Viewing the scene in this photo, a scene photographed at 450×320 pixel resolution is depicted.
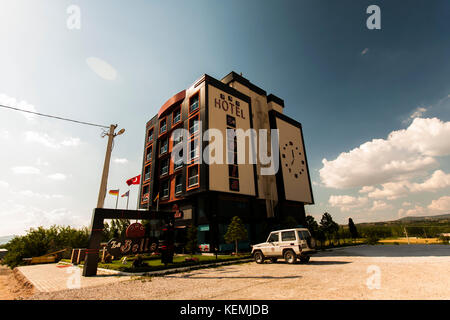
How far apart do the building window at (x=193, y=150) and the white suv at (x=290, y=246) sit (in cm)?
1586

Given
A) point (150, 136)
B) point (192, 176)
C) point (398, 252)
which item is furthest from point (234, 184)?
point (150, 136)

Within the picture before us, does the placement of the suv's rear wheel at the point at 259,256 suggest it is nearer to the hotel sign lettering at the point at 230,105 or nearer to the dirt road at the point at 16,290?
the dirt road at the point at 16,290

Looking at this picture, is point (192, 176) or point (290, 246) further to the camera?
point (192, 176)

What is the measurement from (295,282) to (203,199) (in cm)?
1950

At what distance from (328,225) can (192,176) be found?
79.8 ft

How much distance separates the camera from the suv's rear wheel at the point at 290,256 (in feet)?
43.1

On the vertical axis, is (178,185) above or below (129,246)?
above

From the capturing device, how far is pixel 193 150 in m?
28.6

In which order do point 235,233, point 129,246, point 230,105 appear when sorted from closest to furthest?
point 129,246 → point 235,233 → point 230,105

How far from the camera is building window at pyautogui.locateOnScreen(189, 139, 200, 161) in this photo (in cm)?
2755

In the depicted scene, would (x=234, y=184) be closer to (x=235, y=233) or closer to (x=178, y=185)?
(x=235, y=233)

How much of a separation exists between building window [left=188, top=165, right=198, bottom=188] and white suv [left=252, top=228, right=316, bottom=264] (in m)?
13.8
